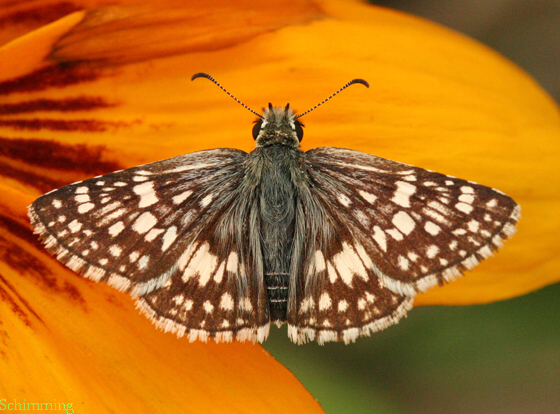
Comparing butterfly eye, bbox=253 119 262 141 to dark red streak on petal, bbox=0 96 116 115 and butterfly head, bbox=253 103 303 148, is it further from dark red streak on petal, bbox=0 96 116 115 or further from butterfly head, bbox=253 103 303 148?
dark red streak on petal, bbox=0 96 116 115

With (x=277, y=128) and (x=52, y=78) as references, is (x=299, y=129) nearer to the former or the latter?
(x=277, y=128)

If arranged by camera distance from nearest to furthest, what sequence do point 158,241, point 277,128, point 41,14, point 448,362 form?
point 158,241, point 277,128, point 41,14, point 448,362

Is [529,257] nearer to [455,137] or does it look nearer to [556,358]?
[455,137]

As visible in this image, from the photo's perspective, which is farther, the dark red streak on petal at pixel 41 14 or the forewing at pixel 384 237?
the dark red streak on petal at pixel 41 14

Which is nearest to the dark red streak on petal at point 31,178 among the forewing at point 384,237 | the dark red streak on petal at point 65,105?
the dark red streak on petal at point 65,105

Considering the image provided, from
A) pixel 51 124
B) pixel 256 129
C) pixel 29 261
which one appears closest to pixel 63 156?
pixel 51 124

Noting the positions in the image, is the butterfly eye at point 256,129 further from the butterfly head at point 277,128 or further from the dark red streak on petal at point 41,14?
the dark red streak on petal at point 41,14

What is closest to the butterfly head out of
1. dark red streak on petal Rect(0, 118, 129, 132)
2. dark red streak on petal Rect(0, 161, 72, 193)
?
dark red streak on petal Rect(0, 118, 129, 132)
